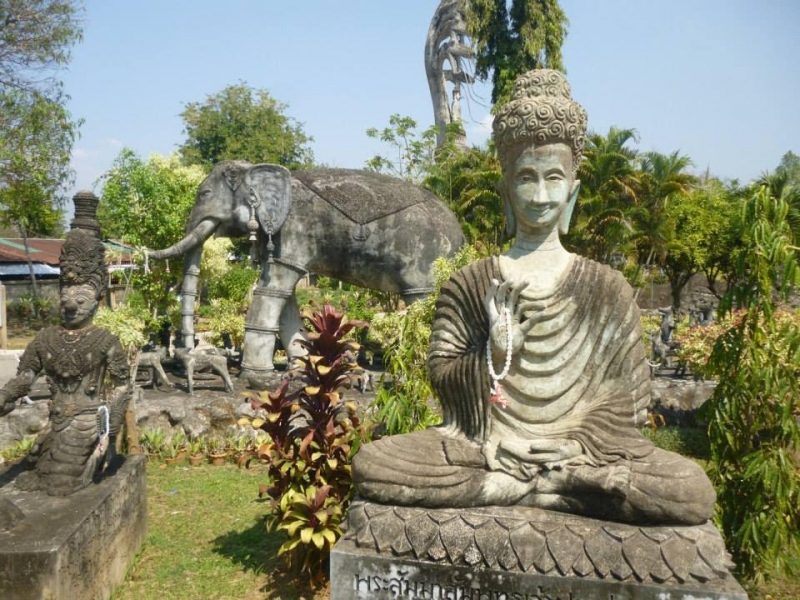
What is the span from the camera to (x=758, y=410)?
488 centimetres

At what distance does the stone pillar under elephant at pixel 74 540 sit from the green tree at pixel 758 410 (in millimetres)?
4199

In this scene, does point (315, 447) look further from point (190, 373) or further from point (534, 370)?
point (190, 373)

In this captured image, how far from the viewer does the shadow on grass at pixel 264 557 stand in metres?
5.10

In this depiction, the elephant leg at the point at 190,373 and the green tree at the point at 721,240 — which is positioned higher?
the green tree at the point at 721,240

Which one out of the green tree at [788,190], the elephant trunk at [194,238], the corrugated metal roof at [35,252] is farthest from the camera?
the corrugated metal roof at [35,252]

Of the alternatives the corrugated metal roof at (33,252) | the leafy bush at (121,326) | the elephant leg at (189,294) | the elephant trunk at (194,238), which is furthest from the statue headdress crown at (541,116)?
the corrugated metal roof at (33,252)

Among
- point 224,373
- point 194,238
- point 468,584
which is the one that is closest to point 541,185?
point 468,584

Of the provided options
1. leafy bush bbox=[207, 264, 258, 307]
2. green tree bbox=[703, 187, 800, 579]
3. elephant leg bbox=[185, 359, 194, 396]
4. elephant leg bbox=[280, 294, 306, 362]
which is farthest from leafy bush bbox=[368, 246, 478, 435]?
leafy bush bbox=[207, 264, 258, 307]

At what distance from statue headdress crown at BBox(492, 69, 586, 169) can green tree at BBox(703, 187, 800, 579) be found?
1506 millimetres

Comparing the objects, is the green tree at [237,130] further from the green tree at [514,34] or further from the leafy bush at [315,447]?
the leafy bush at [315,447]

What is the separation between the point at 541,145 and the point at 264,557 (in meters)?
3.77

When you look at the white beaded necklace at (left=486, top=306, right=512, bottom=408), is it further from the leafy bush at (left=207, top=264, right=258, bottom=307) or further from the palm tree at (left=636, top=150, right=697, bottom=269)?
the palm tree at (left=636, top=150, right=697, bottom=269)

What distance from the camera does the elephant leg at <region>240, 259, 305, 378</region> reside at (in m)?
9.78

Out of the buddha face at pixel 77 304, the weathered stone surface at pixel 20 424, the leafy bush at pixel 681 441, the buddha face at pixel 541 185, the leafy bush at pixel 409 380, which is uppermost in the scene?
the buddha face at pixel 541 185
